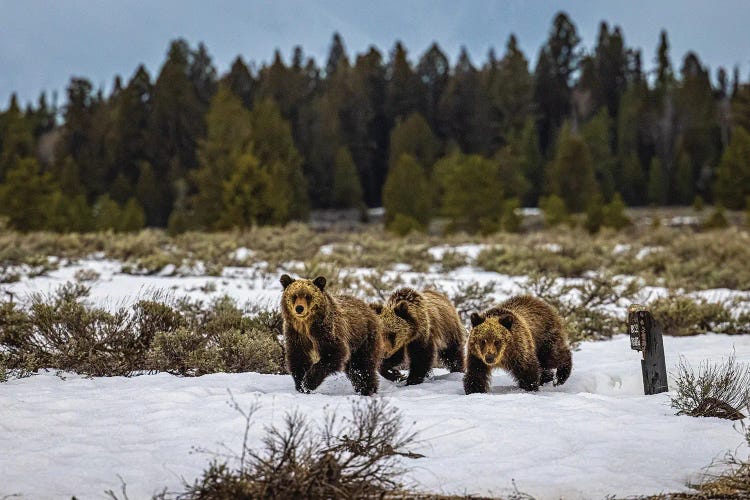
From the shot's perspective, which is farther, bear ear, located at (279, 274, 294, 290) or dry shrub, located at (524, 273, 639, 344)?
dry shrub, located at (524, 273, 639, 344)

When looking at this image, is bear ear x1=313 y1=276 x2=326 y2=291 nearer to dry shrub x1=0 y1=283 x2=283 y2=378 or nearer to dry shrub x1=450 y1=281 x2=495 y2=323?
dry shrub x1=0 y1=283 x2=283 y2=378

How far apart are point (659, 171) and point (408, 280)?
1985 inches

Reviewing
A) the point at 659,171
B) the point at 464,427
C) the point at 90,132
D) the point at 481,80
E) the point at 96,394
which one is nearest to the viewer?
the point at 464,427

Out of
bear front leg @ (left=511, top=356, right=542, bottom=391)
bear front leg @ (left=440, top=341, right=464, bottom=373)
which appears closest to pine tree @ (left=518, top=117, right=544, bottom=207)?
bear front leg @ (left=440, top=341, right=464, bottom=373)

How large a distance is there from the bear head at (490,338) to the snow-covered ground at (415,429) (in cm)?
33

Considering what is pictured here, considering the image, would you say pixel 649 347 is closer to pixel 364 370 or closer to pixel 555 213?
pixel 364 370

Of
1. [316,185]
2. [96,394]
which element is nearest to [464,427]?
[96,394]

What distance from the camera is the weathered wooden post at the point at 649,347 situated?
593cm

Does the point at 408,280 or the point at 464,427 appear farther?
the point at 408,280

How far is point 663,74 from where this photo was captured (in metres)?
72.6

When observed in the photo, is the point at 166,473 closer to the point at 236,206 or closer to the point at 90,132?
the point at 236,206

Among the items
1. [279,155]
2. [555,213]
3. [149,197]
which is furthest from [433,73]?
[555,213]

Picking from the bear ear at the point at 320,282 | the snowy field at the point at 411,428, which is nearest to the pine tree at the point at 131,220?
the snowy field at the point at 411,428

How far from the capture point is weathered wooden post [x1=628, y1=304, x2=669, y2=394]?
19.5ft
